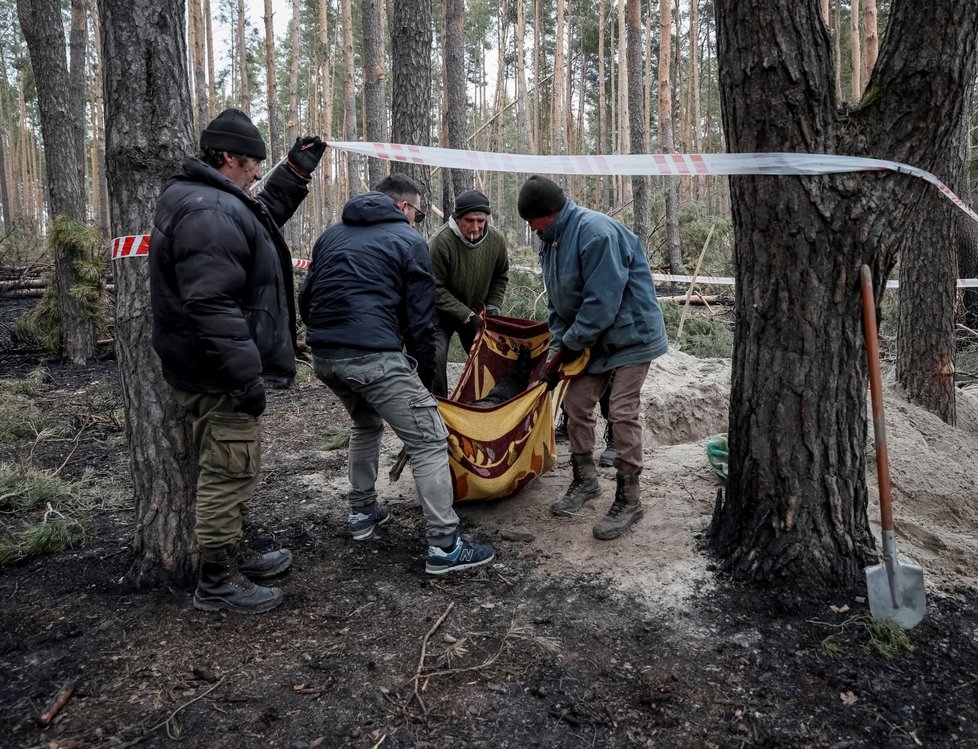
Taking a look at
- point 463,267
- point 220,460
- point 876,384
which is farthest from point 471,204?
point 876,384

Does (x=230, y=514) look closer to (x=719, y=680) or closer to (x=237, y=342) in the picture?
(x=237, y=342)

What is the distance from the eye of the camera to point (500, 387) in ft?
14.5

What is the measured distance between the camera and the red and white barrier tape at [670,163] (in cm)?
260

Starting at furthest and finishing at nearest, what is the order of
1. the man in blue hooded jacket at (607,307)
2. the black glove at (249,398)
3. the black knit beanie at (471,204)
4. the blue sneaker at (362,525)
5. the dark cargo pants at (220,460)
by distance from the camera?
1. the black knit beanie at (471,204)
2. the blue sneaker at (362,525)
3. the man in blue hooded jacket at (607,307)
4. the dark cargo pants at (220,460)
5. the black glove at (249,398)

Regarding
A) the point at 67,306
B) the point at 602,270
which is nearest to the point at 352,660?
the point at 602,270

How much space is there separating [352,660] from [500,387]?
7.29 feet

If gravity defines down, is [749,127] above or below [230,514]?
above

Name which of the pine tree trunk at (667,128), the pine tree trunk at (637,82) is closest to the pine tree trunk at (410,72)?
the pine tree trunk at (637,82)

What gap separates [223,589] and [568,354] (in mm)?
2077

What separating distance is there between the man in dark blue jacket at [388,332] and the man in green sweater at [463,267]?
1.37 m

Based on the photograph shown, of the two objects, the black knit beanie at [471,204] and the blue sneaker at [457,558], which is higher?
the black knit beanie at [471,204]

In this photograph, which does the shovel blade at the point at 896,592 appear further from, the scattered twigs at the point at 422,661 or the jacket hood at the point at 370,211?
the jacket hood at the point at 370,211

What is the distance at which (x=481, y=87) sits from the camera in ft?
122

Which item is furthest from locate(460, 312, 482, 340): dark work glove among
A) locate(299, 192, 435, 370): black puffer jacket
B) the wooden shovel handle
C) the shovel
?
the shovel
